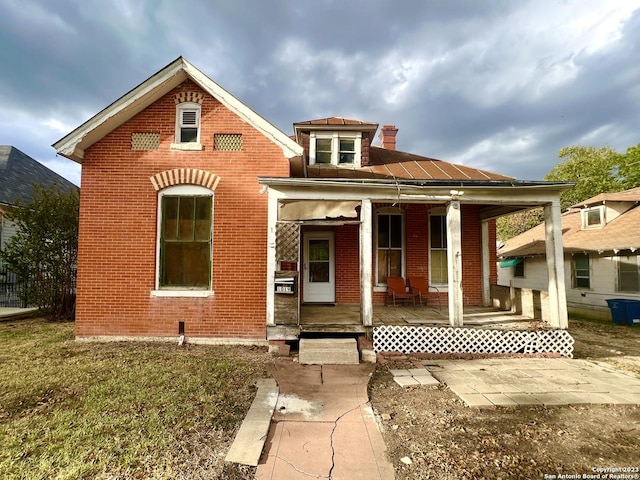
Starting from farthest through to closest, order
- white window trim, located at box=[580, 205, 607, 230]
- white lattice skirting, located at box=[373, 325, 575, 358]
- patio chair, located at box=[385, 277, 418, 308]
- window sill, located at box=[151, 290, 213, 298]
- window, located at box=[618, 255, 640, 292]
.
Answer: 1. white window trim, located at box=[580, 205, 607, 230]
2. window, located at box=[618, 255, 640, 292]
3. patio chair, located at box=[385, 277, 418, 308]
4. window sill, located at box=[151, 290, 213, 298]
5. white lattice skirting, located at box=[373, 325, 575, 358]

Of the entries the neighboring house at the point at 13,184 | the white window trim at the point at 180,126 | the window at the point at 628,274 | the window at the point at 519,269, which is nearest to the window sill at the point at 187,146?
the white window trim at the point at 180,126

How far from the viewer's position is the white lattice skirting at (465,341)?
257 inches

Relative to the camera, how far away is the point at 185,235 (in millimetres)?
7352

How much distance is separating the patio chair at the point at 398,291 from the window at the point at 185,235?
5.32 m

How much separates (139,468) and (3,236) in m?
14.5

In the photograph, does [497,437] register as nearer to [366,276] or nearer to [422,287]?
[366,276]

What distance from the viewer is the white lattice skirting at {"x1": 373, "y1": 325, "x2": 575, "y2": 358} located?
6.53m

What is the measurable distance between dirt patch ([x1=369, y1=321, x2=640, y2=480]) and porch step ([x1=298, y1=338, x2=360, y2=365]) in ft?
3.84

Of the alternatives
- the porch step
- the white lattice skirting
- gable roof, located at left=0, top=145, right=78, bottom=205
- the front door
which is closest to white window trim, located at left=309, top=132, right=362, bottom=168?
the front door

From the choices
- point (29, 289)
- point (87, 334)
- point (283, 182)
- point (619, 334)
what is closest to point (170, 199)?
point (283, 182)

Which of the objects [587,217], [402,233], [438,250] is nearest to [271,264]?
[402,233]

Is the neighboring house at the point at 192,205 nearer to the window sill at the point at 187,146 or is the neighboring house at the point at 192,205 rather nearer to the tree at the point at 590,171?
the window sill at the point at 187,146

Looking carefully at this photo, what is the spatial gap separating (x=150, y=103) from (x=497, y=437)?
358 inches

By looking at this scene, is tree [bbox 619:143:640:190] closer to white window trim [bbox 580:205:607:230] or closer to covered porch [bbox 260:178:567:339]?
white window trim [bbox 580:205:607:230]
